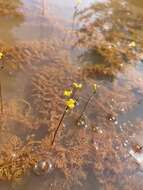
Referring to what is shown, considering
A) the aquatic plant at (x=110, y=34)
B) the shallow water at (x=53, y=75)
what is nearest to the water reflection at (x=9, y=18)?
the shallow water at (x=53, y=75)

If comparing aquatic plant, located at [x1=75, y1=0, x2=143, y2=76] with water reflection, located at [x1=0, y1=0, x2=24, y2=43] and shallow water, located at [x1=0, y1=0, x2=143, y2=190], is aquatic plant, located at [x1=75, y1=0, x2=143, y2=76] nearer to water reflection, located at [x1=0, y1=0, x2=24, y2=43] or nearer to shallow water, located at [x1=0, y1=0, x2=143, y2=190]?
shallow water, located at [x1=0, y1=0, x2=143, y2=190]

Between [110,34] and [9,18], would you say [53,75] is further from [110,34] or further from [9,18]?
[110,34]

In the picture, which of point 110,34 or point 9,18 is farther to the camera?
point 110,34

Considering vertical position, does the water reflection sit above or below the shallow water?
above

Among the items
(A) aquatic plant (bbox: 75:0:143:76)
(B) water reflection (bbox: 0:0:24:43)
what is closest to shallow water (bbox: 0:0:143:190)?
(B) water reflection (bbox: 0:0:24:43)

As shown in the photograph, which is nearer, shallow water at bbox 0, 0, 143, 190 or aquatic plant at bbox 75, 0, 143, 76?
shallow water at bbox 0, 0, 143, 190

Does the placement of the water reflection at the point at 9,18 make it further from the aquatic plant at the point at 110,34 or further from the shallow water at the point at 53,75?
the aquatic plant at the point at 110,34

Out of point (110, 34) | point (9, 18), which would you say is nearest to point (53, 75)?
point (9, 18)

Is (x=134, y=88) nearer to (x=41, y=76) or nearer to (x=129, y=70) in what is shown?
(x=129, y=70)

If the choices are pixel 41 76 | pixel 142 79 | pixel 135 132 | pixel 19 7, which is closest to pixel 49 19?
pixel 19 7
